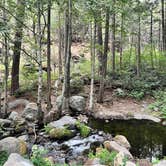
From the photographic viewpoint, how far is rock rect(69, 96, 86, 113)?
51.8 feet

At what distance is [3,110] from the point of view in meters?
14.9

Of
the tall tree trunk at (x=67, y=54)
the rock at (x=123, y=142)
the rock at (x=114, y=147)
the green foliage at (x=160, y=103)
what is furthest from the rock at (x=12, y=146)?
the green foliage at (x=160, y=103)

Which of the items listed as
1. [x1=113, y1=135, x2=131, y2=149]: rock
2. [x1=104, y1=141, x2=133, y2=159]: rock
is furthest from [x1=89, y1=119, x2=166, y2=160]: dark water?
[x1=104, y1=141, x2=133, y2=159]: rock

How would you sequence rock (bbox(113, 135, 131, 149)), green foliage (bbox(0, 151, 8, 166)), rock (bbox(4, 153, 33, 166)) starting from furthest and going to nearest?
rock (bbox(113, 135, 131, 149)) < green foliage (bbox(0, 151, 8, 166)) < rock (bbox(4, 153, 33, 166))

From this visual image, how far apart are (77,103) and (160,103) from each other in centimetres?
402

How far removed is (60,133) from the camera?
11453mm

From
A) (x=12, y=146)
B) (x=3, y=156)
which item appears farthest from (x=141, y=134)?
(x=3, y=156)

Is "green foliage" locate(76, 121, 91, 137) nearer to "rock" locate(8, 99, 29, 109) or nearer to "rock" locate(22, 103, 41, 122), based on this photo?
"rock" locate(22, 103, 41, 122)

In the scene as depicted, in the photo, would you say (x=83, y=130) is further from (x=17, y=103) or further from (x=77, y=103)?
(x=17, y=103)

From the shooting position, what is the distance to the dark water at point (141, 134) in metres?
10.4

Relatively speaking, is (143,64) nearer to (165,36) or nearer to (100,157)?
(165,36)

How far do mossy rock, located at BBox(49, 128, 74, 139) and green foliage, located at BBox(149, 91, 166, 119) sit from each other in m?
5.07

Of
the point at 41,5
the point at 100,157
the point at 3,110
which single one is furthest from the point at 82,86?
the point at 100,157

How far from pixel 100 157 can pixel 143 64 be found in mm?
15501
